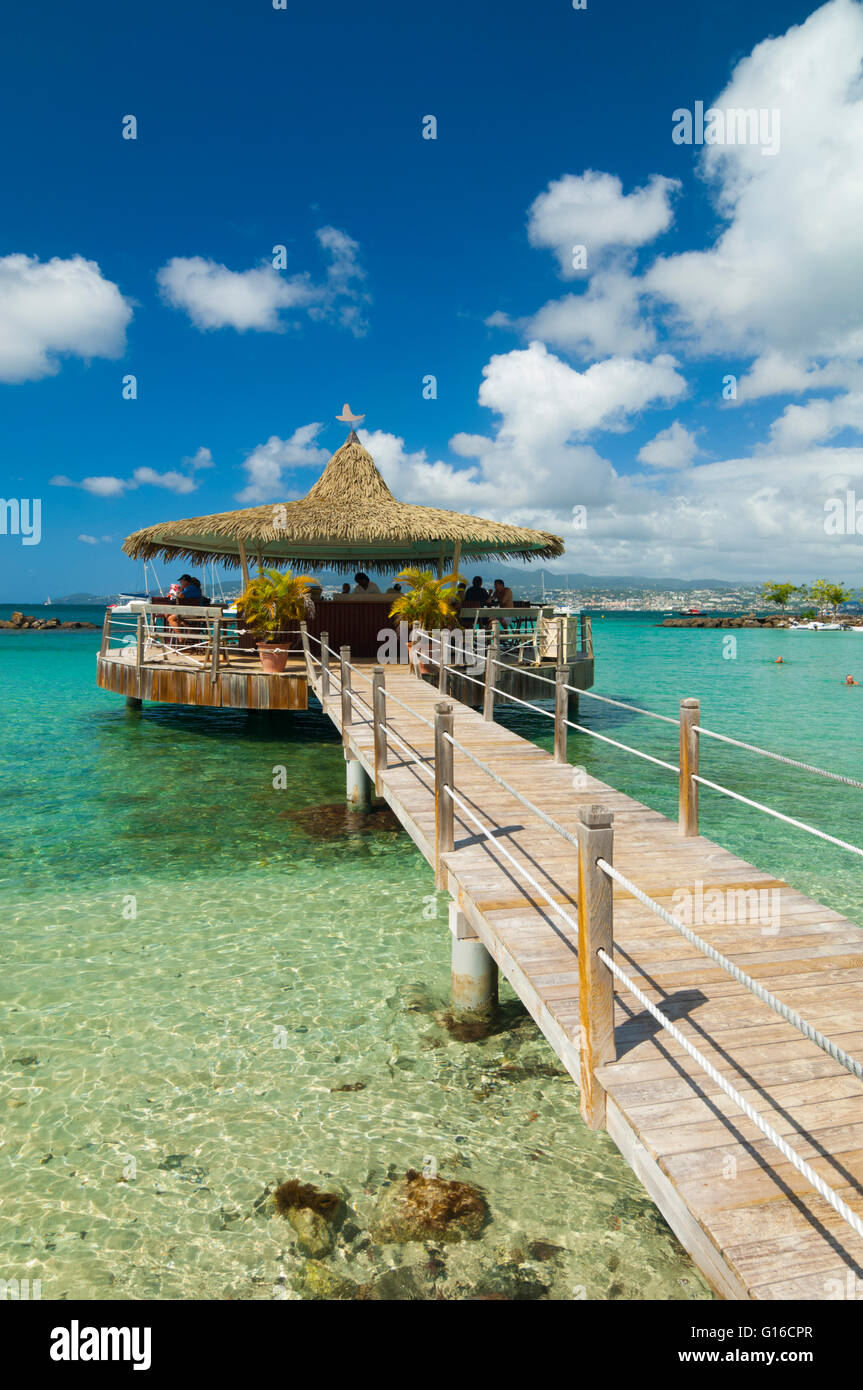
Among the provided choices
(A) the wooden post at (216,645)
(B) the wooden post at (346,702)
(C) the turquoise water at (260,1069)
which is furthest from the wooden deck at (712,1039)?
(A) the wooden post at (216,645)

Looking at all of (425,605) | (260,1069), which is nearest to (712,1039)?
(260,1069)

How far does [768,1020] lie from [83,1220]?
3754mm

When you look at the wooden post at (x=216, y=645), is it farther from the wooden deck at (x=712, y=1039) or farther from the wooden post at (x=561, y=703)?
the wooden deck at (x=712, y=1039)

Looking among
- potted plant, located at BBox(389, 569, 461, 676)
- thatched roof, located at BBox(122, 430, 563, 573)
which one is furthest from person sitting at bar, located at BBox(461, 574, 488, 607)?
potted plant, located at BBox(389, 569, 461, 676)

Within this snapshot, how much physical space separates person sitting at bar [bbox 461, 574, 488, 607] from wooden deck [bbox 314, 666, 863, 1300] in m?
12.1

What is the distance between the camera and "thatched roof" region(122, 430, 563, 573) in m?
16.4

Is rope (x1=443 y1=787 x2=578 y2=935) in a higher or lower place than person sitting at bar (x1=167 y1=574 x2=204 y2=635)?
lower

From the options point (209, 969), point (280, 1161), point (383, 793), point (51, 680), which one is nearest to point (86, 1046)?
point (209, 969)

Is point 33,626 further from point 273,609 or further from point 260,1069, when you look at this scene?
point 260,1069

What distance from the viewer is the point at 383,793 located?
796 cm

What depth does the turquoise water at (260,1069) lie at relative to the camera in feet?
12.5

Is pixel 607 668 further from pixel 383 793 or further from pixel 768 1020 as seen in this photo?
pixel 768 1020

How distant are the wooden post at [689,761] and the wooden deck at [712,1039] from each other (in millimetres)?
274

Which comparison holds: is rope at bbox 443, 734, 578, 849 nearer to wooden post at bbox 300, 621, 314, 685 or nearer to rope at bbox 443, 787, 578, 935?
rope at bbox 443, 787, 578, 935
